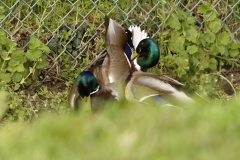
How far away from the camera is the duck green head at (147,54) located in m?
Result: 5.19

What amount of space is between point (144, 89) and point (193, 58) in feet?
2.99

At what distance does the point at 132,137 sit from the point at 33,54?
293 cm

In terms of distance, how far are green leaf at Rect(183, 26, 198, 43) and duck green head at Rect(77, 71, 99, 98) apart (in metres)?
0.93

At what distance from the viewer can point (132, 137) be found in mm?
2426

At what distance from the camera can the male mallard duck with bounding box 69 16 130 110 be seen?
4883mm

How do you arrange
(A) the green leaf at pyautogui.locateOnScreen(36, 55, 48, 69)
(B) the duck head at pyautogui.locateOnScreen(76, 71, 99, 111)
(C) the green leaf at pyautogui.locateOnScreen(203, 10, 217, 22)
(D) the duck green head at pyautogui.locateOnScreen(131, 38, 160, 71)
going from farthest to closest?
(C) the green leaf at pyautogui.locateOnScreen(203, 10, 217, 22) < (A) the green leaf at pyautogui.locateOnScreen(36, 55, 48, 69) < (D) the duck green head at pyautogui.locateOnScreen(131, 38, 160, 71) < (B) the duck head at pyautogui.locateOnScreen(76, 71, 99, 111)

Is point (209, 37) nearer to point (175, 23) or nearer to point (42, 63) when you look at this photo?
point (175, 23)

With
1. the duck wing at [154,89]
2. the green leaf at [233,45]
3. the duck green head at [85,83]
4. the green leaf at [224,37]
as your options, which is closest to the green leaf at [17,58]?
the duck green head at [85,83]

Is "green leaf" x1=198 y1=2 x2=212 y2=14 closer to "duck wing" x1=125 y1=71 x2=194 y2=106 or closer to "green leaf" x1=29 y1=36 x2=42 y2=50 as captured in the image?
"duck wing" x1=125 y1=71 x2=194 y2=106

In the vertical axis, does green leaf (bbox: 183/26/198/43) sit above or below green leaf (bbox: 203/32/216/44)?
above

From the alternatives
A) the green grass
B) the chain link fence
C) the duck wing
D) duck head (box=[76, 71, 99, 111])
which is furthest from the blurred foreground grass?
the chain link fence

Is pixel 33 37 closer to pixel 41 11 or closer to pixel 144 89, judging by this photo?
pixel 41 11

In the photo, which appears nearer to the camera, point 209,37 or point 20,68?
point 20,68

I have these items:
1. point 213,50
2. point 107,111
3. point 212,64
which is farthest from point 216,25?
point 107,111
